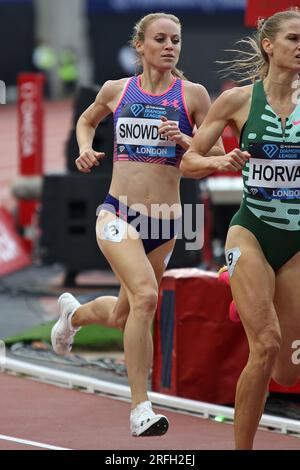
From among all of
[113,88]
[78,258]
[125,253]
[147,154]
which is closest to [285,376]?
[125,253]

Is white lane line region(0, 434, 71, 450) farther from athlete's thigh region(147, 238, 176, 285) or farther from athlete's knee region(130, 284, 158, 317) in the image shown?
athlete's thigh region(147, 238, 176, 285)

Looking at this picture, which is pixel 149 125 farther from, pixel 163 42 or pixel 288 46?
pixel 288 46

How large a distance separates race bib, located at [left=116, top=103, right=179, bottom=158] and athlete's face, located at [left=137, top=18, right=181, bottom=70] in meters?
0.26

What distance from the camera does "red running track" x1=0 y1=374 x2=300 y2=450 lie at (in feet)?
26.9

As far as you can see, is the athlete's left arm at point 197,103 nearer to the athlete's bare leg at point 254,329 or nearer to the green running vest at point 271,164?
the green running vest at point 271,164

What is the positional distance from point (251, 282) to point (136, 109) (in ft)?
5.38

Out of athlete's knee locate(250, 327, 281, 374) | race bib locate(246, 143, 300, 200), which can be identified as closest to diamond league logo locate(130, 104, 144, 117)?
race bib locate(246, 143, 300, 200)

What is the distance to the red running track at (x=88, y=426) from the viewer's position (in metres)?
8.20

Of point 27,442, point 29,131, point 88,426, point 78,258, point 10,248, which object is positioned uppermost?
point 27,442

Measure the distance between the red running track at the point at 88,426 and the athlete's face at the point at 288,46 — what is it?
7.78 feet

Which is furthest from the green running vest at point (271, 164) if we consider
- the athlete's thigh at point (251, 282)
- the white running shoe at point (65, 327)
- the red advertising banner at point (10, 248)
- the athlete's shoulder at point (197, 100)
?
the red advertising banner at point (10, 248)

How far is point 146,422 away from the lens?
740 cm

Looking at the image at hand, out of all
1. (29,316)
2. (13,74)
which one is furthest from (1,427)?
(13,74)
